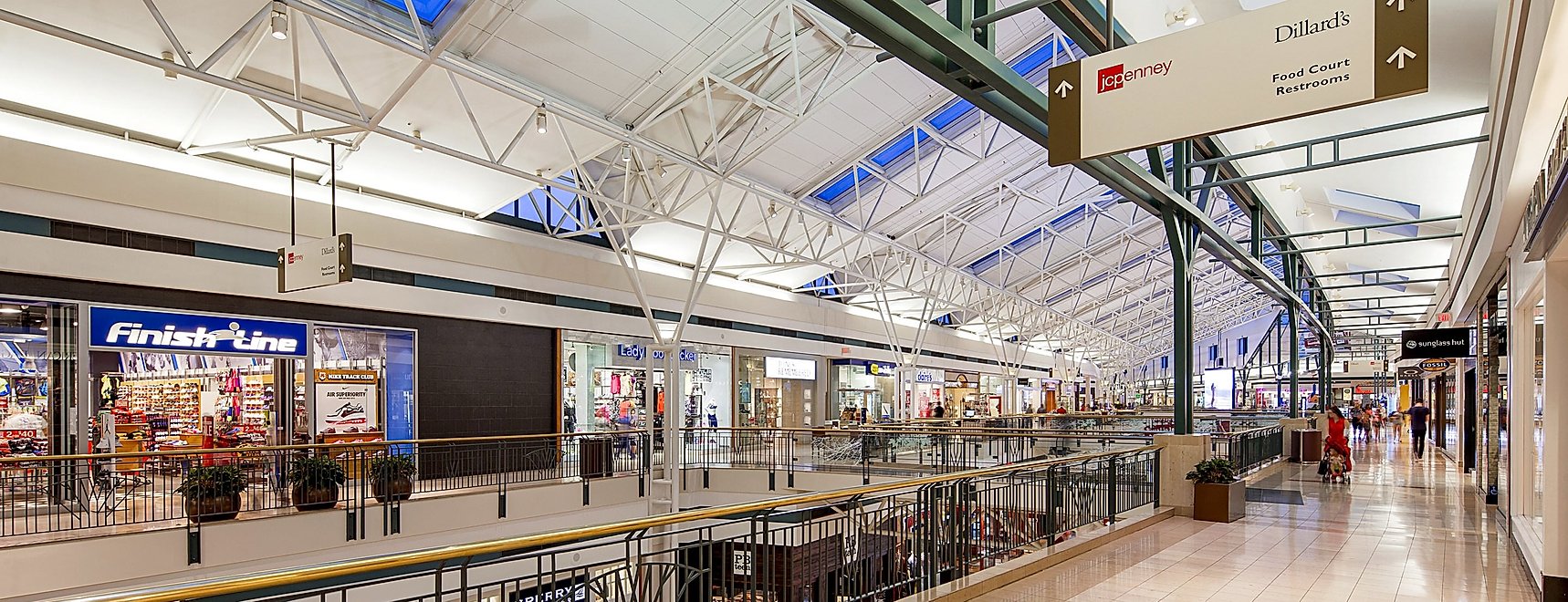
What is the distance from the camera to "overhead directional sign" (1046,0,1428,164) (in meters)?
3.94

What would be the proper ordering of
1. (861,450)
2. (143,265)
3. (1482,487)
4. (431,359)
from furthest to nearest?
1. (861,450)
2. (431,359)
3. (1482,487)
4. (143,265)

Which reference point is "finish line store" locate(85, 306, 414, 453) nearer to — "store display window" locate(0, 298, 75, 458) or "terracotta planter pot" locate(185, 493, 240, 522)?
"store display window" locate(0, 298, 75, 458)

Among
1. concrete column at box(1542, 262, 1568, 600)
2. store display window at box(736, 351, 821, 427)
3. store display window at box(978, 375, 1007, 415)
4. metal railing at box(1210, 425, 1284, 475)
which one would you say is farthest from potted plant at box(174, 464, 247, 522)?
store display window at box(978, 375, 1007, 415)

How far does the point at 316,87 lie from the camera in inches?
432

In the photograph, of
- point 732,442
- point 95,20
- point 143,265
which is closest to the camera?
point 95,20

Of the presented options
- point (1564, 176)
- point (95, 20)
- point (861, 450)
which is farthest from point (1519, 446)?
point (95, 20)

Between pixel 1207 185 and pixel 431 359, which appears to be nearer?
pixel 1207 185

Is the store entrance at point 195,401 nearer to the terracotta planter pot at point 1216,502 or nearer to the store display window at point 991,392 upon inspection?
the terracotta planter pot at point 1216,502

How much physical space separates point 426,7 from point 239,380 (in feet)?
22.4

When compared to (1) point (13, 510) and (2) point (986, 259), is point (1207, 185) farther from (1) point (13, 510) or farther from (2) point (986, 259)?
(2) point (986, 259)

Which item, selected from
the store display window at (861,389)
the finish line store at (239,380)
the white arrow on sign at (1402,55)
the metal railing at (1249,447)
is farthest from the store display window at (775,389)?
the white arrow on sign at (1402,55)

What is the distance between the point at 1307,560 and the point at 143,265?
1444cm

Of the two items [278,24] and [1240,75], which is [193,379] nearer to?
[278,24]

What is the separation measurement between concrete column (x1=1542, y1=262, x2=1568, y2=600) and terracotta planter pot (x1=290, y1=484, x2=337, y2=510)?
40.5 ft
